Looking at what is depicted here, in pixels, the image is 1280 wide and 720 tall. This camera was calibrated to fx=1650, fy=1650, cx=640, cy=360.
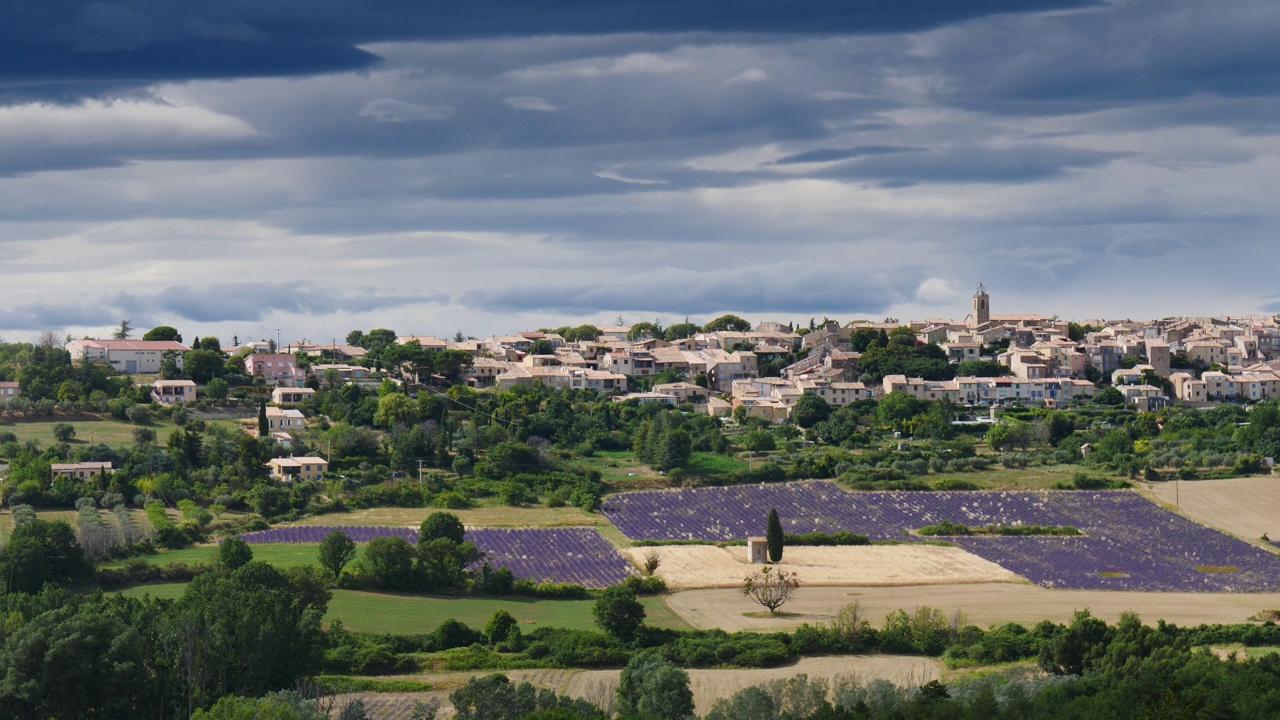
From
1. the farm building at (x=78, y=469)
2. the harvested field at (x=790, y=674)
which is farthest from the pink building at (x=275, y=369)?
the harvested field at (x=790, y=674)

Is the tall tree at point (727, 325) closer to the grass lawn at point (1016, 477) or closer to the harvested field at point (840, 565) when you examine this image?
the grass lawn at point (1016, 477)

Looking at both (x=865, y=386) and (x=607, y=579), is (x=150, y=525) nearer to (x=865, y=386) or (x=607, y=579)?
(x=607, y=579)

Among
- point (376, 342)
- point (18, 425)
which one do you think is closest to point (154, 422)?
point (18, 425)

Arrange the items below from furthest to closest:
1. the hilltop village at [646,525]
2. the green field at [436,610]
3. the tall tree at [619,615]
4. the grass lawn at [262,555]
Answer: the grass lawn at [262,555] < the green field at [436,610] < the tall tree at [619,615] < the hilltop village at [646,525]

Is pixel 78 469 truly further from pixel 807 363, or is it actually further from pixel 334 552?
pixel 807 363

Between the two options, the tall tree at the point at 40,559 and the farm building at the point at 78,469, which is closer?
the tall tree at the point at 40,559
